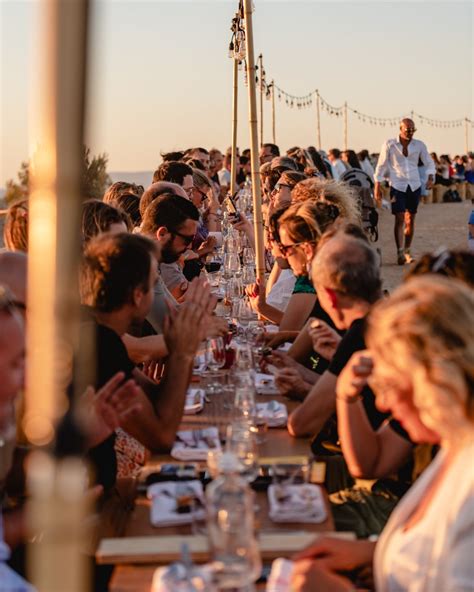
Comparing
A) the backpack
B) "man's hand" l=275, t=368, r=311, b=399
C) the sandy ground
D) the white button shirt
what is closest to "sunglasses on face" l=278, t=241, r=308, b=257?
"man's hand" l=275, t=368, r=311, b=399

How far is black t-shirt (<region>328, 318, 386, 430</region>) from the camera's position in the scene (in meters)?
3.05

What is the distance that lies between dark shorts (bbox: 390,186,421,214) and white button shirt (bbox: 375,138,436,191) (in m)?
0.06

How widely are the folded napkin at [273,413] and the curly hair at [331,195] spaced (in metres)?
1.65

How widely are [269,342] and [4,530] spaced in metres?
2.50

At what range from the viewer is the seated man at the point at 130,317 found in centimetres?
304

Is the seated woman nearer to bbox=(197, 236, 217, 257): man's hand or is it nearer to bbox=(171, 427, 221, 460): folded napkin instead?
bbox=(171, 427, 221, 460): folded napkin

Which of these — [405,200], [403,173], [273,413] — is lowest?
[273,413]

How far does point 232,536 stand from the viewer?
1929 millimetres

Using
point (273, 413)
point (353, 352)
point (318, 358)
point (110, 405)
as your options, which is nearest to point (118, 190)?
point (318, 358)

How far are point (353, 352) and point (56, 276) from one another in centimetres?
235

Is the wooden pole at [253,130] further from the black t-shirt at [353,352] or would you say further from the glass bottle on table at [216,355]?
the black t-shirt at [353,352]

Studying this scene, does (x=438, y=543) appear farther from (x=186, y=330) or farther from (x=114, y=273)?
(x=114, y=273)

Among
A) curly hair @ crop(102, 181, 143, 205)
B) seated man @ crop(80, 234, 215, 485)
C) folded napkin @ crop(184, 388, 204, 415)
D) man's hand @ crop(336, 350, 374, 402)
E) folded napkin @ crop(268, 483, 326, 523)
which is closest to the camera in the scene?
folded napkin @ crop(268, 483, 326, 523)

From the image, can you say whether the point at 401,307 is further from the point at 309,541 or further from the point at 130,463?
the point at 130,463
